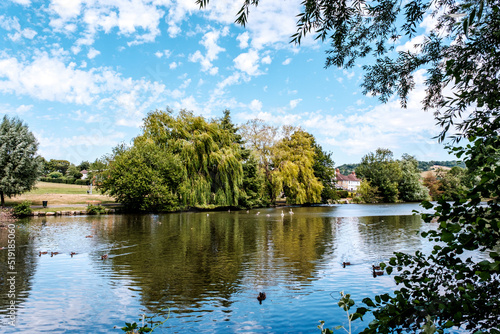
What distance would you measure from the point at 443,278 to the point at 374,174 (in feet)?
223

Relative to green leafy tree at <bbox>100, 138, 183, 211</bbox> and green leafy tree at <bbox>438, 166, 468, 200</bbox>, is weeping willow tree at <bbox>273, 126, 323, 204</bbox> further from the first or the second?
green leafy tree at <bbox>438, 166, 468, 200</bbox>

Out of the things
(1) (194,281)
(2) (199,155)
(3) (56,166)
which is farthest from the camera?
(3) (56,166)

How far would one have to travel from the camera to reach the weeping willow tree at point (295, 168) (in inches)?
1697

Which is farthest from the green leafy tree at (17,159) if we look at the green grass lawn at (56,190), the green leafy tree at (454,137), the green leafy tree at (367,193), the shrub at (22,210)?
the green leafy tree at (367,193)

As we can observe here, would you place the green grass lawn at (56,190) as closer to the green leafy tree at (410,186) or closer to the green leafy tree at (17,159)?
the green leafy tree at (17,159)

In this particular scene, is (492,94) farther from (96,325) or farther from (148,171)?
(148,171)

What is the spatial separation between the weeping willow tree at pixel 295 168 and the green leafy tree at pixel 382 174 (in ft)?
83.2

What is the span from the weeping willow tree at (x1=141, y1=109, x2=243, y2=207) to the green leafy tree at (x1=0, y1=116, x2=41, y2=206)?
38.2ft

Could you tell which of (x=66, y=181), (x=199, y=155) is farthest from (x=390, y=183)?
(x=66, y=181)

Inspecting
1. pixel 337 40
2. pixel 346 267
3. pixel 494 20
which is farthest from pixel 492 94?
pixel 346 267

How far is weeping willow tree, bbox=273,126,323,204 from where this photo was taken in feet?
141

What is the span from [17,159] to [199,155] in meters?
18.3

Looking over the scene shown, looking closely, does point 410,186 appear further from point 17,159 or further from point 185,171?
point 17,159

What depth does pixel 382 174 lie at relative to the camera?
215 feet
